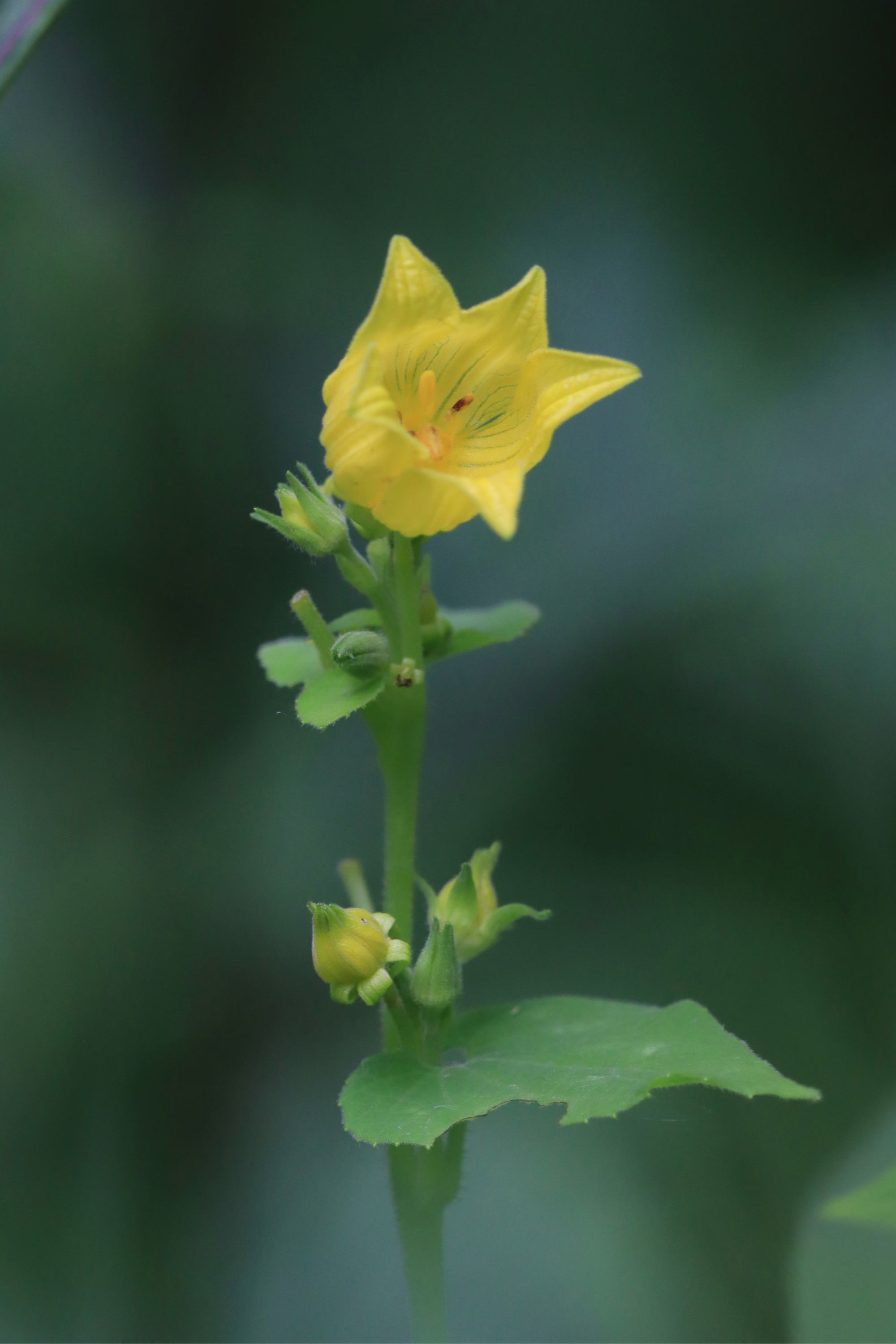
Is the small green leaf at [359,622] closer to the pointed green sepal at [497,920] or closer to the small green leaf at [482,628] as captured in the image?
the small green leaf at [482,628]

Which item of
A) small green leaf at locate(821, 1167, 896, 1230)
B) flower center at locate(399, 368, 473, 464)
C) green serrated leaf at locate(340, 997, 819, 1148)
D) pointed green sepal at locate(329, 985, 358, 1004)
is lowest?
small green leaf at locate(821, 1167, 896, 1230)

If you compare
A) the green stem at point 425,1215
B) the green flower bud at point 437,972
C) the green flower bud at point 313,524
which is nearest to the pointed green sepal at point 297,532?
the green flower bud at point 313,524

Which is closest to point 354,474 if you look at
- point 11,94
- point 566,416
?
point 566,416

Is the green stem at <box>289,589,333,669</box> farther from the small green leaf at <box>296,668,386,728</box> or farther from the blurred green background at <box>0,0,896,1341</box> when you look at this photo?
the blurred green background at <box>0,0,896,1341</box>

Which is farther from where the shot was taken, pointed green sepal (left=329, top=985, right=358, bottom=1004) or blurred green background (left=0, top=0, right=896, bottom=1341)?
blurred green background (left=0, top=0, right=896, bottom=1341)

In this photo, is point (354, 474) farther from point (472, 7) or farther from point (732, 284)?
point (472, 7)

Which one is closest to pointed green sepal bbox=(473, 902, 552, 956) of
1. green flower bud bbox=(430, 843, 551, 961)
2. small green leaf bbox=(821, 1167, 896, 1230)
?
green flower bud bbox=(430, 843, 551, 961)
